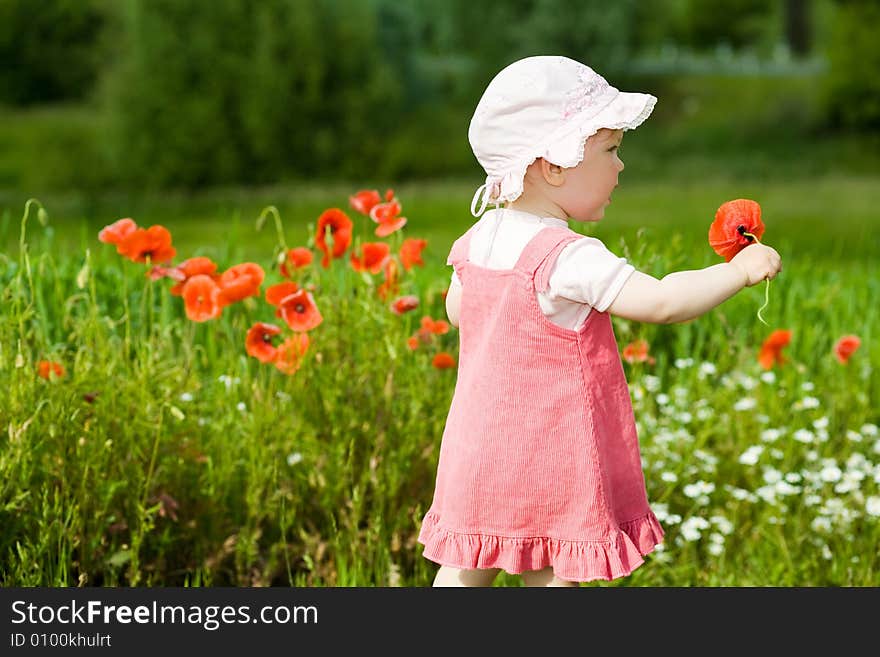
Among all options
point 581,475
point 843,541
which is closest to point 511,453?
point 581,475

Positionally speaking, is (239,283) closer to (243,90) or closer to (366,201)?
(366,201)

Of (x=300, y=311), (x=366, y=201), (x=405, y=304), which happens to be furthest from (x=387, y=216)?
(x=300, y=311)

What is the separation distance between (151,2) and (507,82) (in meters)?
11.8

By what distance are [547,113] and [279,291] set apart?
1120 millimetres

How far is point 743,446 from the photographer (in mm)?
3859

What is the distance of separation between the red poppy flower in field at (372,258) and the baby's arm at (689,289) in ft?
4.12

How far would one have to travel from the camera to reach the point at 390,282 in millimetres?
3418

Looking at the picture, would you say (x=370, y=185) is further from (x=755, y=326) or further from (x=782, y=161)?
(x=755, y=326)

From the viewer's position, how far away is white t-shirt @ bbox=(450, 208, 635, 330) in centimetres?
223

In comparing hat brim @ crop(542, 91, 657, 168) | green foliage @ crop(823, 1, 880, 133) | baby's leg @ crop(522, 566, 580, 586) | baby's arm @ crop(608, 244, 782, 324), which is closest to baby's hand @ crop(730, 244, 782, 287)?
baby's arm @ crop(608, 244, 782, 324)

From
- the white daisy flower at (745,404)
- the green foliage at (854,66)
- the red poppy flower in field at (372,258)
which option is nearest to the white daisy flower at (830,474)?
the white daisy flower at (745,404)

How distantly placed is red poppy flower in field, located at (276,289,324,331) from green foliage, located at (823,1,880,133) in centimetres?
1474

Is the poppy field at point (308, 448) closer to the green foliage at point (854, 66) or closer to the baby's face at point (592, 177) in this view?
the baby's face at point (592, 177)

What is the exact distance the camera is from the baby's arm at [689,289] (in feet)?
7.24
